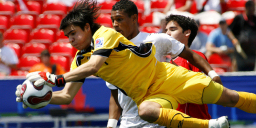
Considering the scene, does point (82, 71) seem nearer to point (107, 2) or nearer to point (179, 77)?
point (179, 77)

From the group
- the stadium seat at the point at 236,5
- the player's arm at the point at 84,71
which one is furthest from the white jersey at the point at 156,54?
the stadium seat at the point at 236,5

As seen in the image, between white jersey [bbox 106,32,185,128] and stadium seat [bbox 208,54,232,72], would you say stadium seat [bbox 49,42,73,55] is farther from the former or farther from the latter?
white jersey [bbox 106,32,185,128]

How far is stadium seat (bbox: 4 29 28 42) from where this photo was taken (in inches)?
430

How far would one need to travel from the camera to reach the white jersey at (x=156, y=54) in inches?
163

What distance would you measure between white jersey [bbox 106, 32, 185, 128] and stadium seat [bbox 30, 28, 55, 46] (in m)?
6.86

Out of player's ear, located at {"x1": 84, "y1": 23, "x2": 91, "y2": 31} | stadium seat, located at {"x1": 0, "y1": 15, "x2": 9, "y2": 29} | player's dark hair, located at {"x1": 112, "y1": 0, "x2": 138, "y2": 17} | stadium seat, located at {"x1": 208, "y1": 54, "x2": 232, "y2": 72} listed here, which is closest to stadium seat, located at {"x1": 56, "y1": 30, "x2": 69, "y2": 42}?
stadium seat, located at {"x1": 0, "y1": 15, "x2": 9, "y2": 29}

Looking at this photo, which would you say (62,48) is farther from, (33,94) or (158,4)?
(33,94)

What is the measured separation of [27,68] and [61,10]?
2.92 meters

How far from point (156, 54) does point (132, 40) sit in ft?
1.12

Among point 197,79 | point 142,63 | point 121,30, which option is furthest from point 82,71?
point 197,79

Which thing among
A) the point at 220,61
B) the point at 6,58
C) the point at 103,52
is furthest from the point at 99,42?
the point at 6,58

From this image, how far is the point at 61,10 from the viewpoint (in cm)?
1174

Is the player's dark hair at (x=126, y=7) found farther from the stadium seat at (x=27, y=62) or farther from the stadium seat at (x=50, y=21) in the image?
the stadium seat at (x=50, y=21)

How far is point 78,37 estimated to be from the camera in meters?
3.68
